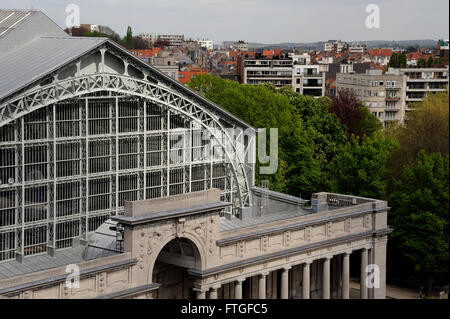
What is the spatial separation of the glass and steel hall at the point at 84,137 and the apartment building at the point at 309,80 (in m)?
123

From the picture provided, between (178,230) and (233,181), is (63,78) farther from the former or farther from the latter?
(233,181)

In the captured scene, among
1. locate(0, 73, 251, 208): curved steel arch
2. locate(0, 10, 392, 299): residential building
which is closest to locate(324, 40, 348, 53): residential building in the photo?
locate(0, 10, 392, 299): residential building

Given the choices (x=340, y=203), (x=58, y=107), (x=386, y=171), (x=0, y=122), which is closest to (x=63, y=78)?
(x=58, y=107)

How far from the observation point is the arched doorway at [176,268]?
6044 cm

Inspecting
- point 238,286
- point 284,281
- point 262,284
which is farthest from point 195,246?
point 284,281

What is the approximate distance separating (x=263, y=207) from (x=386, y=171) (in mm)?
14904

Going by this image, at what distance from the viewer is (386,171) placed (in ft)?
268

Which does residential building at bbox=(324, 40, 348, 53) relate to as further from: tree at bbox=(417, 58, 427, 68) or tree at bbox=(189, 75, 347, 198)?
tree at bbox=(417, 58, 427, 68)

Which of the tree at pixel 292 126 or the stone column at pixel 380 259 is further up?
the tree at pixel 292 126

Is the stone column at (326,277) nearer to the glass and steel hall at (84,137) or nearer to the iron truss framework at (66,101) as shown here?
the glass and steel hall at (84,137)

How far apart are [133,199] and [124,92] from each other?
28.5 feet

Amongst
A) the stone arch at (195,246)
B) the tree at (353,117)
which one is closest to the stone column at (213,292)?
the stone arch at (195,246)

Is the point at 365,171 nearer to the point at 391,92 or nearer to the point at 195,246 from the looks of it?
the point at 195,246

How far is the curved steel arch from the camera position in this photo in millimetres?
55312
